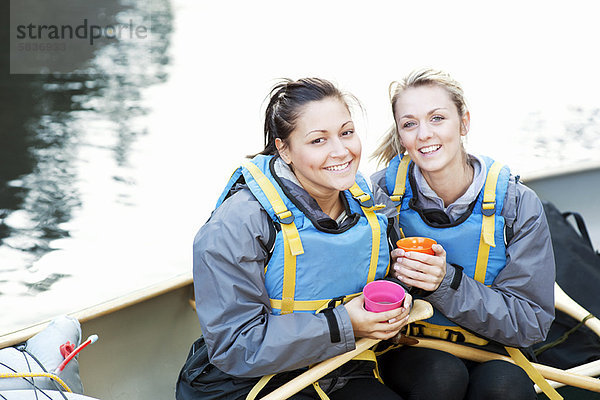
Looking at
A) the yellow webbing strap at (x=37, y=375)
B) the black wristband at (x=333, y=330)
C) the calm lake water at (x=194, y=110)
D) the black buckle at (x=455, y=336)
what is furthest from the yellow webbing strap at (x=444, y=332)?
the yellow webbing strap at (x=37, y=375)

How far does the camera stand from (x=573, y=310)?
8.32ft

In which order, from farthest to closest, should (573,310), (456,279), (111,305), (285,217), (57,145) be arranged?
(57,145) → (573,310) → (111,305) → (456,279) → (285,217)

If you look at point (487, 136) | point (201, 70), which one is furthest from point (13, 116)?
point (487, 136)

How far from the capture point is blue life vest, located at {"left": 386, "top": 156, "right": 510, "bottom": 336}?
2033 mm

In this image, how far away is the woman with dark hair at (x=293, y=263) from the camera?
1.75 m

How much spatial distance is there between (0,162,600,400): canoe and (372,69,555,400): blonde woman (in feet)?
2.69

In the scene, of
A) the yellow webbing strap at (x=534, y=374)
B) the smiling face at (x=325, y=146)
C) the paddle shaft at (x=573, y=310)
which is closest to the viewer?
the smiling face at (x=325, y=146)

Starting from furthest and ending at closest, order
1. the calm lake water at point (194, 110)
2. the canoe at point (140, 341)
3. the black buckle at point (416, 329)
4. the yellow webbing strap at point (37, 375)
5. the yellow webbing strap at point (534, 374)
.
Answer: the calm lake water at point (194, 110) < the canoe at point (140, 341) < the black buckle at point (416, 329) < the yellow webbing strap at point (534, 374) < the yellow webbing strap at point (37, 375)

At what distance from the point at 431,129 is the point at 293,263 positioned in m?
0.60

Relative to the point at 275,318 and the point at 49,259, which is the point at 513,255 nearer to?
the point at 275,318

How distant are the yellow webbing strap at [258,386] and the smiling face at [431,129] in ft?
2.56

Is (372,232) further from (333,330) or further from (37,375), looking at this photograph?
(37,375)

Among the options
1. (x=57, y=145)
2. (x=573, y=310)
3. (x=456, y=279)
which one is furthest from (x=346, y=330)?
(x=57, y=145)

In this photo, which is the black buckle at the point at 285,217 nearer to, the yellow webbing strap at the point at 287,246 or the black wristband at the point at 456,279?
the yellow webbing strap at the point at 287,246
